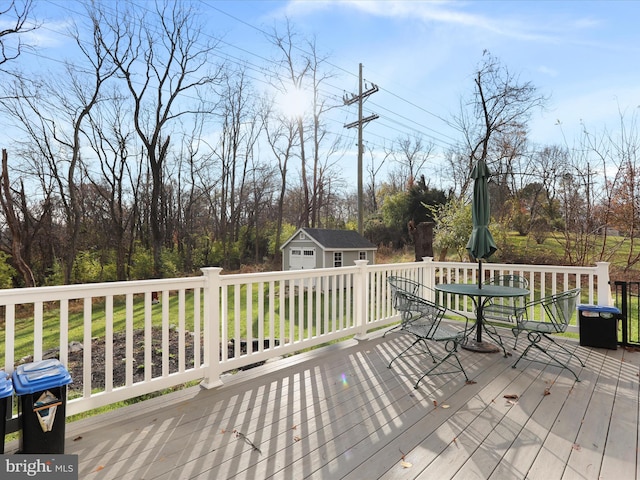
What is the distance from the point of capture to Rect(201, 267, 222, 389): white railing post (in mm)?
2998

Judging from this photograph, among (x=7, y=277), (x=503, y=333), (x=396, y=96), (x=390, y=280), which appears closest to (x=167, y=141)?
(x=7, y=277)

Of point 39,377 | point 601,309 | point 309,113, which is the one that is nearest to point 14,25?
point 309,113

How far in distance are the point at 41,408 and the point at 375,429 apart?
1.98 metres

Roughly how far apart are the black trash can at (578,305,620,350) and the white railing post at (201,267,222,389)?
4213mm

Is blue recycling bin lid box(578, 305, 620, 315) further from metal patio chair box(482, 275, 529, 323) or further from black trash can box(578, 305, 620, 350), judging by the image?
metal patio chair box(482, 275, 529, 323)

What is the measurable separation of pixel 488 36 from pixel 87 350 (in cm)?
974

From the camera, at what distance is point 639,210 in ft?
25.7

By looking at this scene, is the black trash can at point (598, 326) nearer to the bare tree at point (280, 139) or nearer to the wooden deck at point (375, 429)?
the wooden deck at point (375, 429)

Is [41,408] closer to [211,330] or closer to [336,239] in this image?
[211,330]

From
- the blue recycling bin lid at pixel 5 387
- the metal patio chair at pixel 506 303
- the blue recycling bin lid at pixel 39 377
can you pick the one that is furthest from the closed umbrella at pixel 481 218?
the blue recycling bin lid at pixel 5 387

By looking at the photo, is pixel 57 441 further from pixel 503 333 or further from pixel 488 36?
pixel 488 36

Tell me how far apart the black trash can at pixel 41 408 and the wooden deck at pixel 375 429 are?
223 mm

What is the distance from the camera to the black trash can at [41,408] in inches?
72.4

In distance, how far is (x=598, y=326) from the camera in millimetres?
4055
